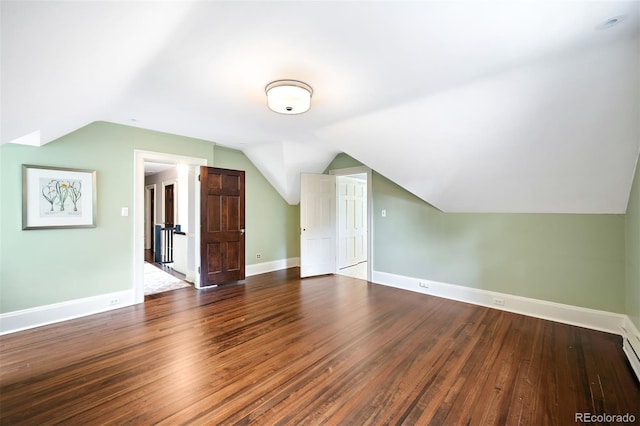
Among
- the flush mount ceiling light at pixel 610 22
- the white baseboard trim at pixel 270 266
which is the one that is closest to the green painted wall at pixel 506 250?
the white baseboard trim at pixel 270 266

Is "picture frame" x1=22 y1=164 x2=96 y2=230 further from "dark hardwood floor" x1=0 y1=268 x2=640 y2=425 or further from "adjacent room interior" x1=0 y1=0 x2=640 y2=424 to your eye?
"dark hardwood floor" x1=0 y1=268 x2=640 y2=425

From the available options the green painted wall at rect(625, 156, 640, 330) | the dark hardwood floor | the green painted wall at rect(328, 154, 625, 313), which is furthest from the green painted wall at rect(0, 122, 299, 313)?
the green painted wall at rect(625, 156, 640, 330)

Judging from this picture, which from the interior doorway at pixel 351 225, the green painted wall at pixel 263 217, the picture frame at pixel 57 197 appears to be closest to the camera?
the picture frame at pixel 57 197

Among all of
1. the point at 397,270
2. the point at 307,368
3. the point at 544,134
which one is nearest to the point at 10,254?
the point at 307,368

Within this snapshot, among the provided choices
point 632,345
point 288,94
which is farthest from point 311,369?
point 632,345

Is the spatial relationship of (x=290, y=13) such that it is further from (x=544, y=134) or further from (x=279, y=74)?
(x=544, y=134)

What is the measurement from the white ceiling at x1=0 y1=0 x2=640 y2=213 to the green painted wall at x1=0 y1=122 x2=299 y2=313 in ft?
1.16

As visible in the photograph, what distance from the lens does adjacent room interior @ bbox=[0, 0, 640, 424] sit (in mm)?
1610

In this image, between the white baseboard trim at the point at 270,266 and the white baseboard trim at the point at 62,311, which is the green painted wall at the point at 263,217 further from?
the white baseboard trim at the point at 62,311

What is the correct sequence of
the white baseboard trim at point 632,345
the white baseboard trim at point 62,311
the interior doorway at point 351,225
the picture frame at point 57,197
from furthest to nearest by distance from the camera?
Result: the interior doorway at point 351,225 → the picture frame at point 57,197 → the white baseboard trim at point 62,311 → the white baseboard trim at point 632,345

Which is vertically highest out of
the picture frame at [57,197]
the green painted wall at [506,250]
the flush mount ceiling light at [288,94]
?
the flush mount ceiling light at [288,94]

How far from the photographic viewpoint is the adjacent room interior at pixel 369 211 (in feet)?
5.28

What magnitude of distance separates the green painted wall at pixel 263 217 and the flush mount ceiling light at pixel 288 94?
2906mm

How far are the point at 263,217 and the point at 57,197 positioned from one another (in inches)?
122
